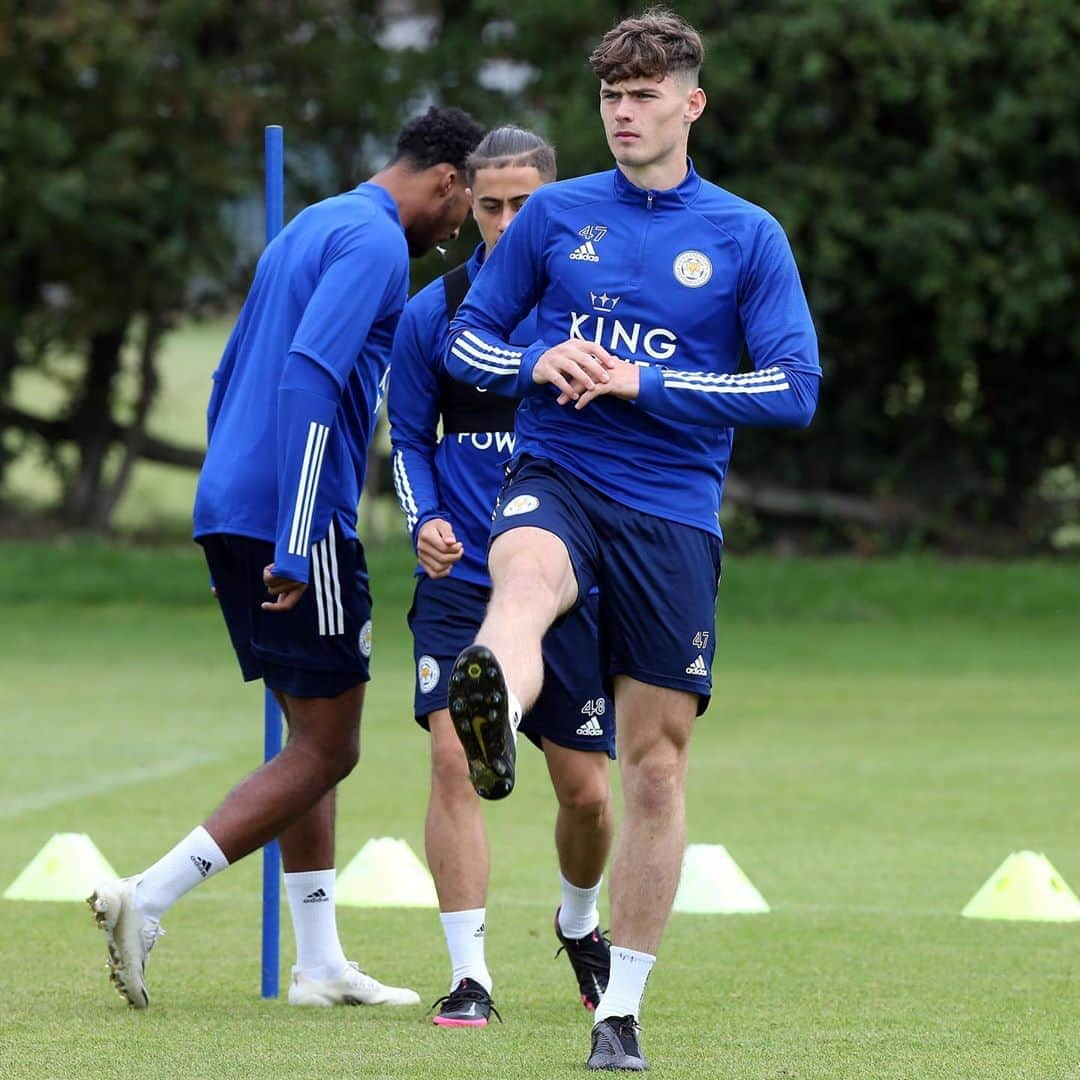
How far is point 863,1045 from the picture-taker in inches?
206

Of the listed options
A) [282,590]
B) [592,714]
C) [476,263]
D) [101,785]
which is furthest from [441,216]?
[101,785]

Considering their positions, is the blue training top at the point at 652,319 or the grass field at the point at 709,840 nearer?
the blue training top at the point at 652,319

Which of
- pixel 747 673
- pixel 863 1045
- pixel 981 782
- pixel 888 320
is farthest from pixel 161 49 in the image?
pixel 863 1045

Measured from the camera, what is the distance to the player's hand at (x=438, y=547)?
231 inches

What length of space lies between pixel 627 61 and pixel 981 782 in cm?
634

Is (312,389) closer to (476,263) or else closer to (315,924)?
(476,263)

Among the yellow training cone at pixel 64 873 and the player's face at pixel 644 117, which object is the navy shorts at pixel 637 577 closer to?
the player's face at pixel 644 117

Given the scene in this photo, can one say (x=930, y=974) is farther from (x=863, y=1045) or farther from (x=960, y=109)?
(x=960, y=109)

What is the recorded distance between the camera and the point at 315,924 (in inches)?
237

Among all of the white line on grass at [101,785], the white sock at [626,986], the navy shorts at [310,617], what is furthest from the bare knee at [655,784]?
the white line on grass at [101,785]

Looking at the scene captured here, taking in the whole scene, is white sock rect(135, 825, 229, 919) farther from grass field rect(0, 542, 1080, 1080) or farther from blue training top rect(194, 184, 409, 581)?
blue training top rect(194, 184, 409, 581)

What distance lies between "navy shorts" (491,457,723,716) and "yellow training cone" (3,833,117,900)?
2.99m

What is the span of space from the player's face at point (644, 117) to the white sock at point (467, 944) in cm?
203

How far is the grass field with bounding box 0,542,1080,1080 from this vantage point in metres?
5.20
